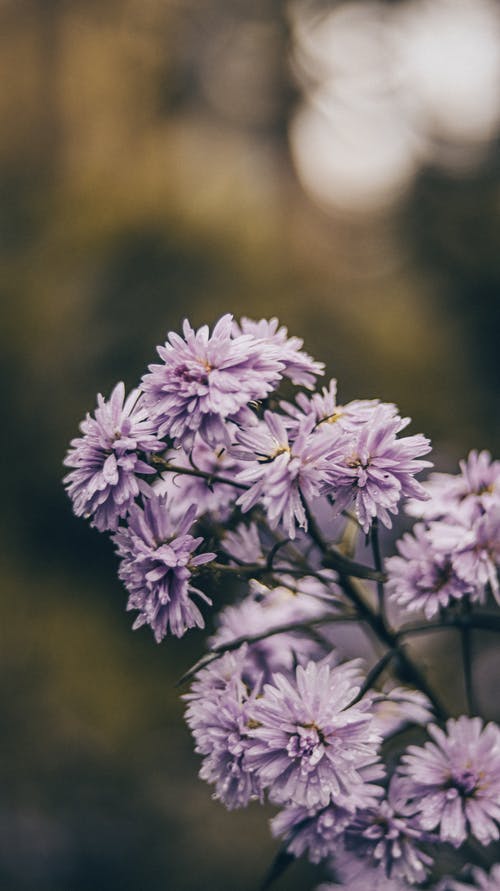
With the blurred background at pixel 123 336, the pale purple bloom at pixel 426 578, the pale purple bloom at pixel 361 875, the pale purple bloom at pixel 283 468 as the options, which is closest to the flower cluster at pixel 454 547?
the pale purple bloom at pixel 426 578

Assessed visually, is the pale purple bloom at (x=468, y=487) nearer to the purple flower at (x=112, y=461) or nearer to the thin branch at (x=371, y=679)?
the thin branch at (x=371, y=679)

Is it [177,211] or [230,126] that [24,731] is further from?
[230,126]

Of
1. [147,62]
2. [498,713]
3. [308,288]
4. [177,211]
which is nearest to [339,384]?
[308,288]

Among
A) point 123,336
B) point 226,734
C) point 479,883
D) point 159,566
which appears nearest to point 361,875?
point 479,883

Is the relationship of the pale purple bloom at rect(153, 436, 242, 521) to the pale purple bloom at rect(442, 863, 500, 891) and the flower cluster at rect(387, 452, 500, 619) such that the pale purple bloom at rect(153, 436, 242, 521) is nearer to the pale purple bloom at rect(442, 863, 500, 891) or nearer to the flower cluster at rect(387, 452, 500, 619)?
the flower cluster at rect(387, 452, 500, 619)

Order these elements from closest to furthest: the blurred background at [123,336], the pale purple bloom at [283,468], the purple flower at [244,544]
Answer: the pale purple bloom at [283,468] → the purple flower at [244,544] → the blurred background at [123,336]

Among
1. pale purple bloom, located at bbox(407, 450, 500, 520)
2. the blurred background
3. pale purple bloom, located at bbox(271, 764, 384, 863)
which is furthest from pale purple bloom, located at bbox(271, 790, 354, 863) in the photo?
the blurred background
